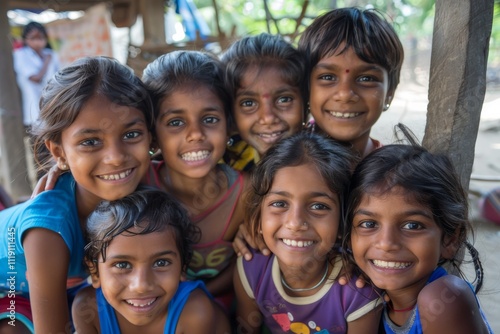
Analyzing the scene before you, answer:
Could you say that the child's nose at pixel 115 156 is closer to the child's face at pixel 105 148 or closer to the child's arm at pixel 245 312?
the child's face at pixel 105 148

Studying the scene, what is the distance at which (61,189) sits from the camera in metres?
1.84

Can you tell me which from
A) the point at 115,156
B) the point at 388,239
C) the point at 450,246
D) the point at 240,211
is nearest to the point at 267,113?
the point at 240,211

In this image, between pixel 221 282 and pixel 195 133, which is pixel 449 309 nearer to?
pixel 221 282

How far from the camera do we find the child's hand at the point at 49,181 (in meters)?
1.82

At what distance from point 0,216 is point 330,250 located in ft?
4.56

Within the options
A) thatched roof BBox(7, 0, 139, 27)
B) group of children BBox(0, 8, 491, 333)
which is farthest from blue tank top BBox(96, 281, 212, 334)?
thatched roof BBox(7, 0, 139, 27)

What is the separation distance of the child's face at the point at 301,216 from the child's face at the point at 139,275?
0.39 metres

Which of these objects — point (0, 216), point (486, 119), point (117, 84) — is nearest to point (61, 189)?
point (0, 216)

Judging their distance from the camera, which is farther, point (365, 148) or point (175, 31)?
point (175, 31)

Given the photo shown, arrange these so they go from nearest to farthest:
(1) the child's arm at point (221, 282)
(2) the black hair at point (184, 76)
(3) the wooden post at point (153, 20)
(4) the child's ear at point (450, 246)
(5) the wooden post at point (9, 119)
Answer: (4) the child's ear at point (450, 246), (2) the black hair at point (184, 76), (1) the child's arm at point (221, 282), (5) the wooden post at point (9, 119), (3) the wooden post at point (153, 20)

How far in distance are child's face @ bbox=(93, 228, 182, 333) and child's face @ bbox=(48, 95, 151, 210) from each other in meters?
0.24

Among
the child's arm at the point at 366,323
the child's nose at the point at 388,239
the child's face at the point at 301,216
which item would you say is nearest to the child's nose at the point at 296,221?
the child's face at the point at 301,216

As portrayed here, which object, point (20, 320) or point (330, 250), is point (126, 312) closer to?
point (20, 320)

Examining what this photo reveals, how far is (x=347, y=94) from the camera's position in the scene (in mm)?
1953
